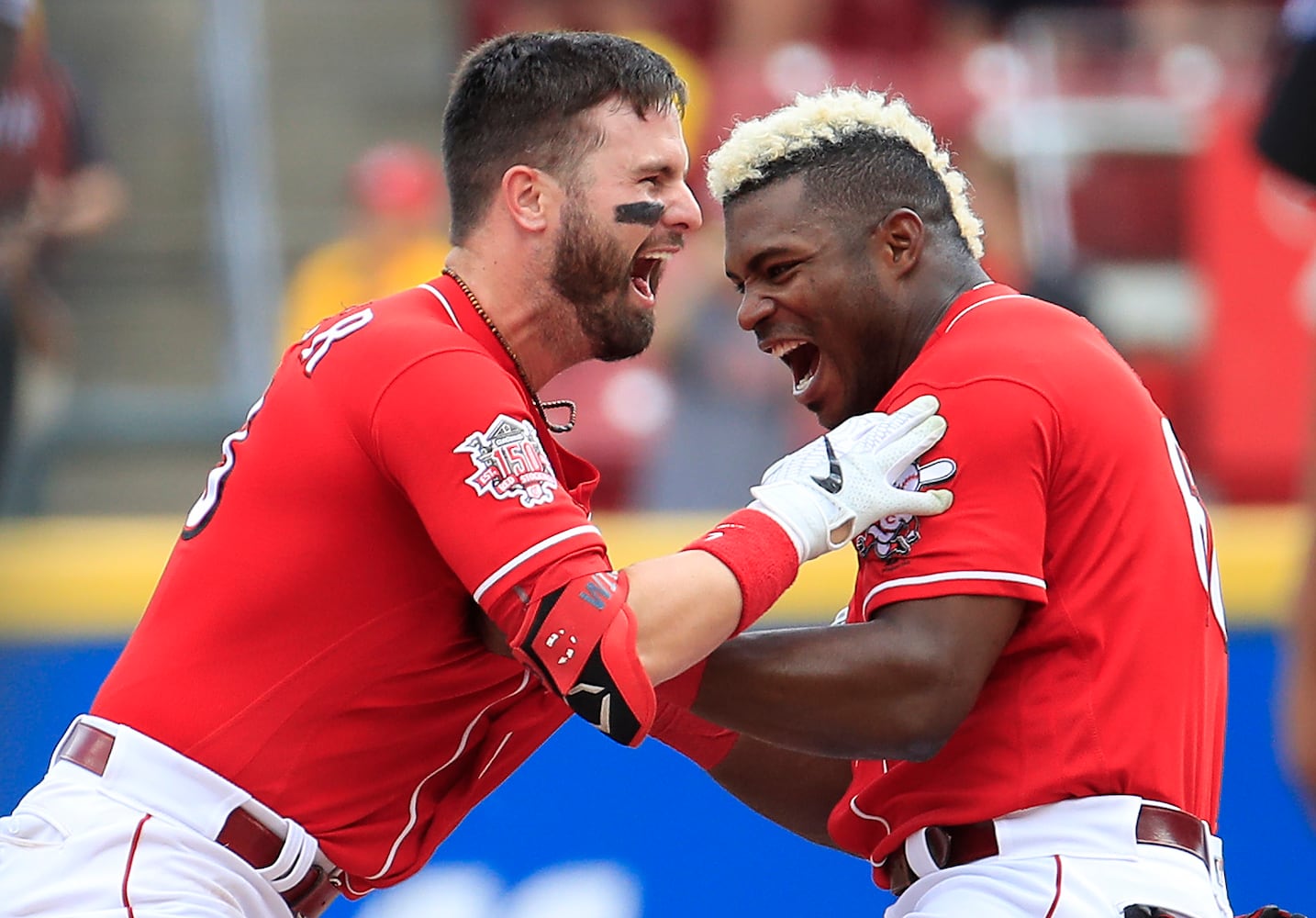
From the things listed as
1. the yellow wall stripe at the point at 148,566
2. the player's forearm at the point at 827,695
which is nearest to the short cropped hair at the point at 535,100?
the player's forearm at the point at 827,695

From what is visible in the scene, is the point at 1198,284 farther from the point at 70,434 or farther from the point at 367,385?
the point at 367,385

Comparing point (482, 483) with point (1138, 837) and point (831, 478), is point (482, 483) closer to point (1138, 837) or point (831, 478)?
point (831, 478)

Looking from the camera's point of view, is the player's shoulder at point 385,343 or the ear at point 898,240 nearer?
the player's shoulder at point 385,343

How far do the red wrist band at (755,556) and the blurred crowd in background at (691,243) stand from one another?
4017mm

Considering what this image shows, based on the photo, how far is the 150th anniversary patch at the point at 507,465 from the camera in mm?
2838

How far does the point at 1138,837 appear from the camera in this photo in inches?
114

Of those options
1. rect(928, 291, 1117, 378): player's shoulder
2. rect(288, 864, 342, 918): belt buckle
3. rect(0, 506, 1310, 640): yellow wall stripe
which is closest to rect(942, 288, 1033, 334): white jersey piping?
rect(928, 291, 1117, 378): player's shoulder

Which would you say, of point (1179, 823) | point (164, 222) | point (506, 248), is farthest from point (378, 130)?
point (1179, 823)

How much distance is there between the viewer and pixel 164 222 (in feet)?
27.7

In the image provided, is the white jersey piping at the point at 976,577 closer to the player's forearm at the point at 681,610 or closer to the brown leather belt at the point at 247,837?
the player's forearm at the point at 681,610

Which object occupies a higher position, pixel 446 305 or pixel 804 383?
pixel 446 305

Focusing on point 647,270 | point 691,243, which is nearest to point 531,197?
point 647,270

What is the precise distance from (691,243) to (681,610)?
549 cm

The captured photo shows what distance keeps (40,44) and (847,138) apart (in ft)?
18.1
